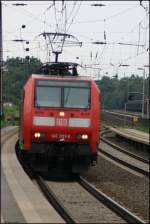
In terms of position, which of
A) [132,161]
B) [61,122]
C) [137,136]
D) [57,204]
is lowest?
[132,161]

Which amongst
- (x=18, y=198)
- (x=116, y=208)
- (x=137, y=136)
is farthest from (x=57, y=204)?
(x=137, y=136)

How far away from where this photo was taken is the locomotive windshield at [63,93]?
50.8ft

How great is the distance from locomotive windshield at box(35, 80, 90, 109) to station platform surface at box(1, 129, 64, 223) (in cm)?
1048

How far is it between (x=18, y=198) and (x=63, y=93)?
1090cm

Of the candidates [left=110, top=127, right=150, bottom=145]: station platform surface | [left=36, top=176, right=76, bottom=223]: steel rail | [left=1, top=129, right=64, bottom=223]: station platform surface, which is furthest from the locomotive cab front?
[left=110, top=127, right=150, bottom=145]: station platform surface

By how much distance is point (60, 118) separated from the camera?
1527 centimetres

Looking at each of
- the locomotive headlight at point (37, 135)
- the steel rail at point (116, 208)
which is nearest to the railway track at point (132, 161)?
the locomotive headlight at point (37, 135)

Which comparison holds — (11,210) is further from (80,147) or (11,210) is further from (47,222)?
(80,147)

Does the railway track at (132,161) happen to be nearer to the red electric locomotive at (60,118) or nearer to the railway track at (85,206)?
the red electric locomotive at (60,118)

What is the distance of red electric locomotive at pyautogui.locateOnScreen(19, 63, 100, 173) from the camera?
15.2 m

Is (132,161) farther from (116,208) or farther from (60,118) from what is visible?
(116,208)

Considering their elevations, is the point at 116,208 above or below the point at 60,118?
below

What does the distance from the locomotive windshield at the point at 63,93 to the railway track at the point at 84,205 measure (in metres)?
2.05

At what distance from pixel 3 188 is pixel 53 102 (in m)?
11.1
